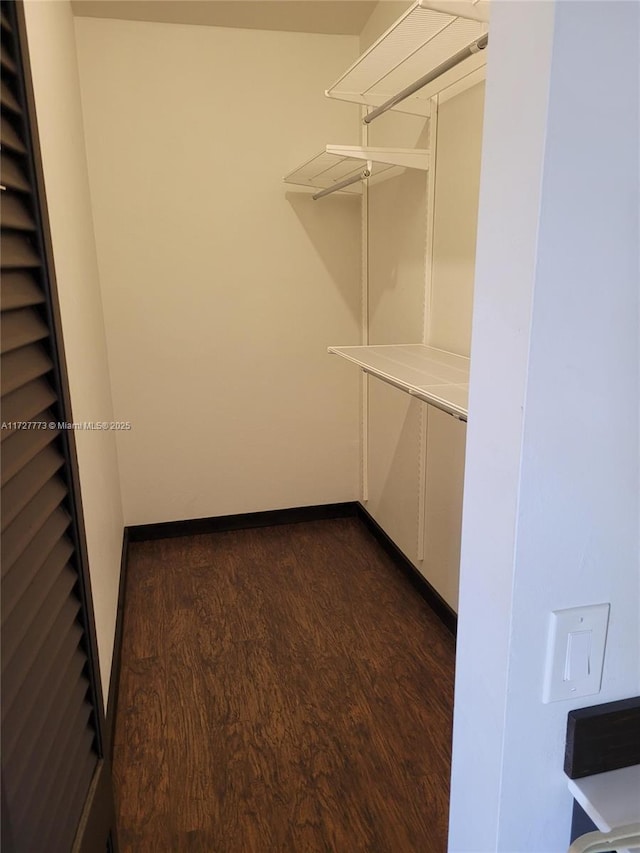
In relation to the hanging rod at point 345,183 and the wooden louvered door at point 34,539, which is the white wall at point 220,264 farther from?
the wooden louvered door at point 34,539

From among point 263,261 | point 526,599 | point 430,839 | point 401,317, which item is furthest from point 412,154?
point 430,839

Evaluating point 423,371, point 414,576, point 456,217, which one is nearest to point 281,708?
point 414,576

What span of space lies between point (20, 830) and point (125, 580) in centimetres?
229

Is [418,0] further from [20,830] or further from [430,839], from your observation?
[430,839]

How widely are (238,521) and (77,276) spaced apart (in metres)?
1.78

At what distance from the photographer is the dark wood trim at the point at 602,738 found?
2.31 ft

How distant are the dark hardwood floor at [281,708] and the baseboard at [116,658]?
0.12ft

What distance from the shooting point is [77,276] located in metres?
2.00

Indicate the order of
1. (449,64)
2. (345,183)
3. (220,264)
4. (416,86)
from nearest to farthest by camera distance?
(449,64), (416,86), (345,183), (220,264)

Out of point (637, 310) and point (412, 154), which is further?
point (412, 154)

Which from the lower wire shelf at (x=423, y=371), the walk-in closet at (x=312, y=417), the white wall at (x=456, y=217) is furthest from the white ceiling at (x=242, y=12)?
the lower wire shelf at (x=423, y=371)

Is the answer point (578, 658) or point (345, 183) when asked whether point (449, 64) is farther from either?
point (578, 658)

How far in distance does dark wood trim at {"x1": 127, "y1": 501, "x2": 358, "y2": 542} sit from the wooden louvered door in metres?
2.36

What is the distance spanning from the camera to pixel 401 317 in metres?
2.76
